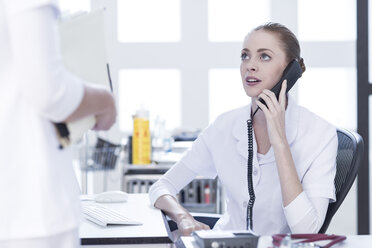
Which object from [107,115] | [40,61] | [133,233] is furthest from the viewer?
[133,233]

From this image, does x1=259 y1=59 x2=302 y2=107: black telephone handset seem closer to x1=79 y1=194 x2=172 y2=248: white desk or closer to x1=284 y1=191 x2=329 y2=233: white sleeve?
x1=284 y1=191 x2=329 y2=233: white sleeve

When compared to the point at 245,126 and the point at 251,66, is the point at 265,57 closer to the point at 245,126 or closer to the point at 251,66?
the point at 251,66

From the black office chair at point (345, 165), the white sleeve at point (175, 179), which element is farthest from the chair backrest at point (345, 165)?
the white sleeve at point (175, 179)

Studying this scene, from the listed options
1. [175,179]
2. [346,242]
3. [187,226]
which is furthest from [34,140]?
[175,179]

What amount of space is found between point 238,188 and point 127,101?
134 inches

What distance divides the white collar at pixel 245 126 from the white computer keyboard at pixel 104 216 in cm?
49

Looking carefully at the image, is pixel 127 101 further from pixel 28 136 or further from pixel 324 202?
pixel 28 136

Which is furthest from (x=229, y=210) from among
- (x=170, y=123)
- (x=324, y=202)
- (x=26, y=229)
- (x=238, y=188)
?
(x=170, y=123)

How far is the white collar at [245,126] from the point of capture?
1.88 metres

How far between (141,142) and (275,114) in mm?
1439

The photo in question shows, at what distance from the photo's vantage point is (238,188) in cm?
193

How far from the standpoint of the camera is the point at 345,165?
185 cm

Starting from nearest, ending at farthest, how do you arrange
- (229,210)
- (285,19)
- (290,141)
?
(290,141) → (229,210) → (285,19)

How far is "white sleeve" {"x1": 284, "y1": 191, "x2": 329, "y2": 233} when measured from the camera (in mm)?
1672
